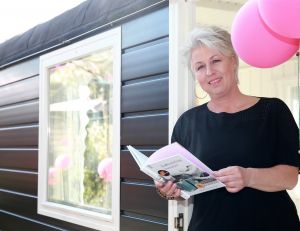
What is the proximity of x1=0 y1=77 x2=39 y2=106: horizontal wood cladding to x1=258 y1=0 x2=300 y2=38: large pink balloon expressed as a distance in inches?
109

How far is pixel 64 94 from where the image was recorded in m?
3.55

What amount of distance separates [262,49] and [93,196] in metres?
1.92

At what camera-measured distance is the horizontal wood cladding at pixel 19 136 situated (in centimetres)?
379

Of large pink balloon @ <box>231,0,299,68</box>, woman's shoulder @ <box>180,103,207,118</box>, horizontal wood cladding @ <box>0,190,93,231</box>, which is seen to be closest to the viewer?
large pink balloon @ <box>231,0,299,68</box>

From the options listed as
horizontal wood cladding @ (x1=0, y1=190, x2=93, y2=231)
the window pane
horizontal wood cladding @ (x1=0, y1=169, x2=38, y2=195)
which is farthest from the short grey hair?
horizontal wood cladding @ (x1=0, y1=169, x2=38, y2=195)

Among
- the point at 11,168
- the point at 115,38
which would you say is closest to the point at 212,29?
the point at 115,38

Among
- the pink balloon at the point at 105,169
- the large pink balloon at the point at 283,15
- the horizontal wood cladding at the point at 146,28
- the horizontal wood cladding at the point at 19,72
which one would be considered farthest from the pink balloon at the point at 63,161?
the large pink balloon at the point at 283,15

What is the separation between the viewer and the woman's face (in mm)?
1672

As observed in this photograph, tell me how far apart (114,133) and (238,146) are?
1229 mm

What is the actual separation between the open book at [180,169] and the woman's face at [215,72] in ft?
1.15

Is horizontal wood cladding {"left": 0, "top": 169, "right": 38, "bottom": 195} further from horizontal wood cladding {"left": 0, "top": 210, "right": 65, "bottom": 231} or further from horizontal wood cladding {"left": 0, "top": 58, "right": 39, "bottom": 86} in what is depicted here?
horizontal wood cladding {"left": 0, "top": 58, "right": 39, "bottom": 86}

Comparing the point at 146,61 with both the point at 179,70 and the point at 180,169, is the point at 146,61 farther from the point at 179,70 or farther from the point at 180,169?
the point at 180,169

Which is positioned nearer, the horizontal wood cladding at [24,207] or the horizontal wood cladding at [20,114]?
the horizontal wood cladding at [24,207]

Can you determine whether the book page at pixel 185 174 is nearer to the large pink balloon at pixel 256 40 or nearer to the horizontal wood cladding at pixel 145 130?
the large pink balloon at pixel 256 40
